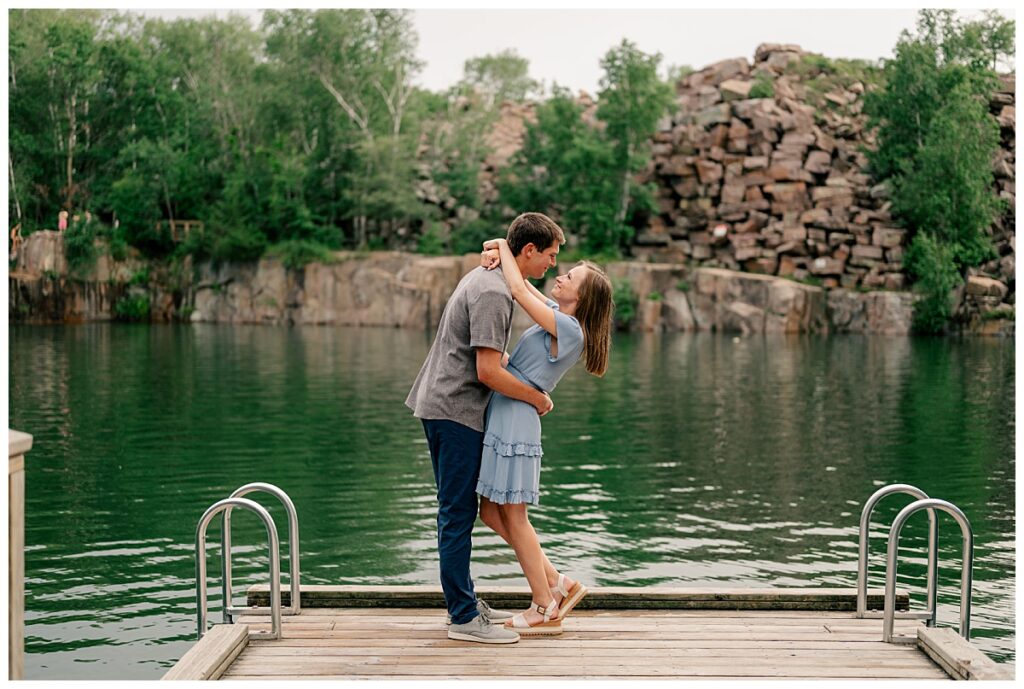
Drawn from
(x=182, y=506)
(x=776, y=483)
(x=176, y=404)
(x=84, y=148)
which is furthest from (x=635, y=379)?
(x=84, y=148)

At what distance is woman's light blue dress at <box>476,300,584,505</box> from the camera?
18.2 ft

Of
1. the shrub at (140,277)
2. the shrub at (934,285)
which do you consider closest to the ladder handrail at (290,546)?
the shrub at (934,285)

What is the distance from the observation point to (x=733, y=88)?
62219 mm

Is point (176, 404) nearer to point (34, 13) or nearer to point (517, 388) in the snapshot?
point (517, 388)

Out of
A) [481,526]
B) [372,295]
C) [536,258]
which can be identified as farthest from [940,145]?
[536,258]

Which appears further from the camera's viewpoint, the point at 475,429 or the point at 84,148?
the point at 84,148

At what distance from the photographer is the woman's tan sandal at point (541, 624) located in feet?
18.8

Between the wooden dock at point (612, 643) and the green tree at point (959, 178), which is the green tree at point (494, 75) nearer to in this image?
the green tree at point (959, 178)

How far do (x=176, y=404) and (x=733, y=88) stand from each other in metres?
45.3

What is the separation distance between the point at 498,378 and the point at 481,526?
7929mm

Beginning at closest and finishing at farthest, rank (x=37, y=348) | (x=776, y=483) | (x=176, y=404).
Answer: (x=776, y=483) → (x=176, y=404) → (x=37, y=348)

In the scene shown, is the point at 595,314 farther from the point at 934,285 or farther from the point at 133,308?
the point at 133,308

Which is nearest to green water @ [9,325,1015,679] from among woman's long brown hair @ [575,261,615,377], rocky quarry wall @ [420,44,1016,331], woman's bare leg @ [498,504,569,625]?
woman's bare leg @ [498,504,569,625]

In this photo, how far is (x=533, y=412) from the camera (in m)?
5.64
